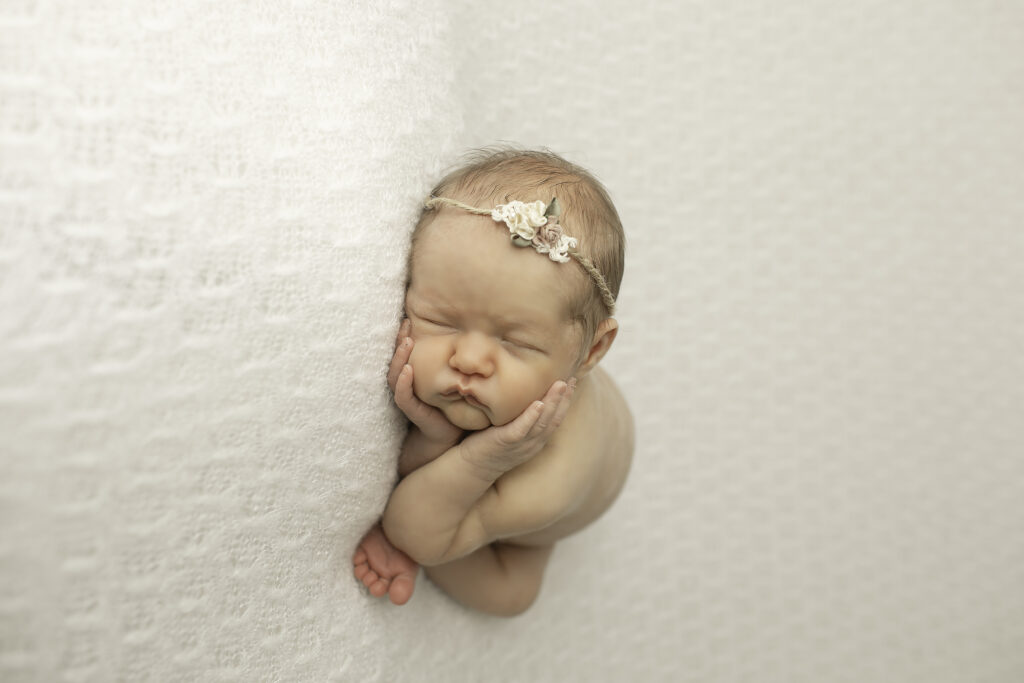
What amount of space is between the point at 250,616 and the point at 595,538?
24.4 inches

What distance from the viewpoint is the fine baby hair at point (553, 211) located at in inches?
31.4

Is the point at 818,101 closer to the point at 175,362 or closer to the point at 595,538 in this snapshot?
the point at 595,538

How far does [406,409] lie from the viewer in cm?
83

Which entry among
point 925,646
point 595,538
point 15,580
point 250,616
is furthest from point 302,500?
point 925,646

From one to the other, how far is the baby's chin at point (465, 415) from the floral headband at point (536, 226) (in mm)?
161

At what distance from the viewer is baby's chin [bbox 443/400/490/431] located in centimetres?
83

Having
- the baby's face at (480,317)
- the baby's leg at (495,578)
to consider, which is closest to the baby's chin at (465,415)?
the baby's face at (480,317)

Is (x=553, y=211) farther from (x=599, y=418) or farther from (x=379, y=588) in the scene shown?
(x=379, y=588)

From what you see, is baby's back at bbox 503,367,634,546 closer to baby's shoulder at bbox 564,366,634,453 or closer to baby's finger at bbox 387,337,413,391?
baby's shoulder at bbox 564,366,634,453

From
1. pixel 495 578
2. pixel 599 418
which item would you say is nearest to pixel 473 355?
pixel 599 418

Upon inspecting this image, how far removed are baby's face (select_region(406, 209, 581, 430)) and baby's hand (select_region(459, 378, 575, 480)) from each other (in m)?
0.02

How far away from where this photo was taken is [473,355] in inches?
31.2

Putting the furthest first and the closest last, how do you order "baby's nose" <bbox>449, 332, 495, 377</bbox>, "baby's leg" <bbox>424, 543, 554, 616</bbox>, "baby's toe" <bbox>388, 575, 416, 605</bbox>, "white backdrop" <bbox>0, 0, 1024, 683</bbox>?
1. "baby's leg" <bbox>424, 543, 554, 616</bbox>
2. "baby's toe" <bbox>388, 575, 416, 605</bbox>
3. "baby's nose" <bbox>449, 332, 495, 377</bbox>
4. "white backdrop" <bbox>0, 0, 1024, 683</bbox>

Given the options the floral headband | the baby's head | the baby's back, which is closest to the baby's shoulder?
the baby's back
